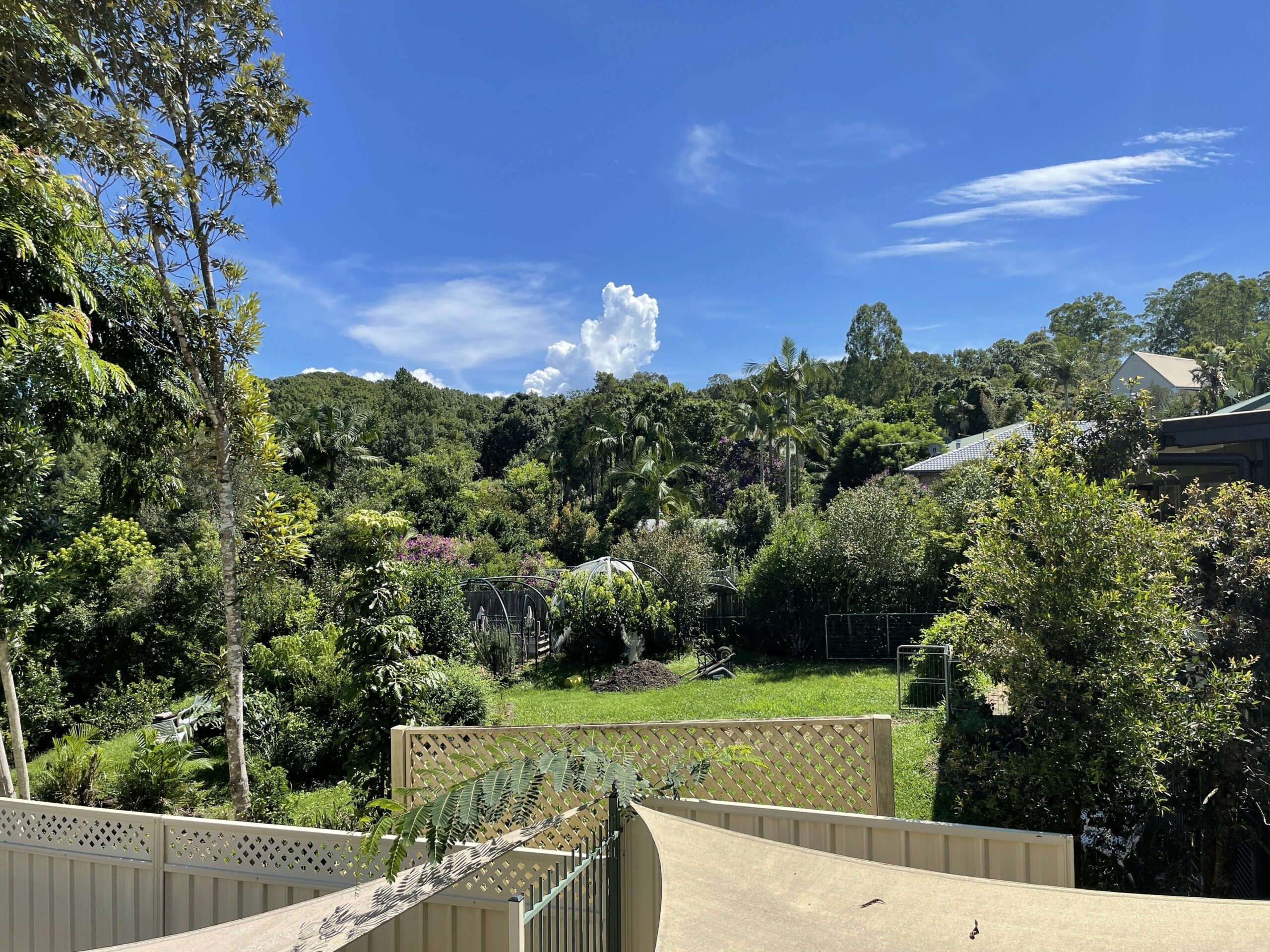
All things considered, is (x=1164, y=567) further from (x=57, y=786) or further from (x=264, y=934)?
(x=57, y=786)

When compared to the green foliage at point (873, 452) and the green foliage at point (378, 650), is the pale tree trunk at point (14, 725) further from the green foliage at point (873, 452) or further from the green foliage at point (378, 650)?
the green foliage at point (873, 452)

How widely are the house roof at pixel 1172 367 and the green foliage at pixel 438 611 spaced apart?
38.4 meters

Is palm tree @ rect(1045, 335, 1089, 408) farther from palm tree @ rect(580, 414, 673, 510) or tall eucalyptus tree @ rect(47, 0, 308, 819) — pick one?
tall eucalyptus tree @ rect(47, 0, 308, 819)

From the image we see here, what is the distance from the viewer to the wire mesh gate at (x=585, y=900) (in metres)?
2.71

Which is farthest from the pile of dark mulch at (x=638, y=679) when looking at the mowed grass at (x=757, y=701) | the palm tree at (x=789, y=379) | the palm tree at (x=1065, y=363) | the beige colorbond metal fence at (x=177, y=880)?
the palm tree at (x=1065, y=363)

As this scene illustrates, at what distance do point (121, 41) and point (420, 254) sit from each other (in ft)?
61.7

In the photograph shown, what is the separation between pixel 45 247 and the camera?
5.54 m

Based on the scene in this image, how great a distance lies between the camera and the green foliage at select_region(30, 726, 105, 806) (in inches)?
266

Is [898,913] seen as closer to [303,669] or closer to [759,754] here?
[759,754]

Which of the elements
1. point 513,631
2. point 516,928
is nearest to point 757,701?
point 513,631

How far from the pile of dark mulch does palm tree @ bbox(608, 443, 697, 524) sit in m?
10.2

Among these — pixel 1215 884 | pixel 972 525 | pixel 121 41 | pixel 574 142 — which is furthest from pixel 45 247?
pixel 574 142

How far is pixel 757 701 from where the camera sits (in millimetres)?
10977

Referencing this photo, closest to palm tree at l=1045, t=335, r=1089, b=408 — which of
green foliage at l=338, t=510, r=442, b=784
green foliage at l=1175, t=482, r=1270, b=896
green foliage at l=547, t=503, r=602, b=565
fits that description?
green foliage at l=547, t=503, r=602, b=565
